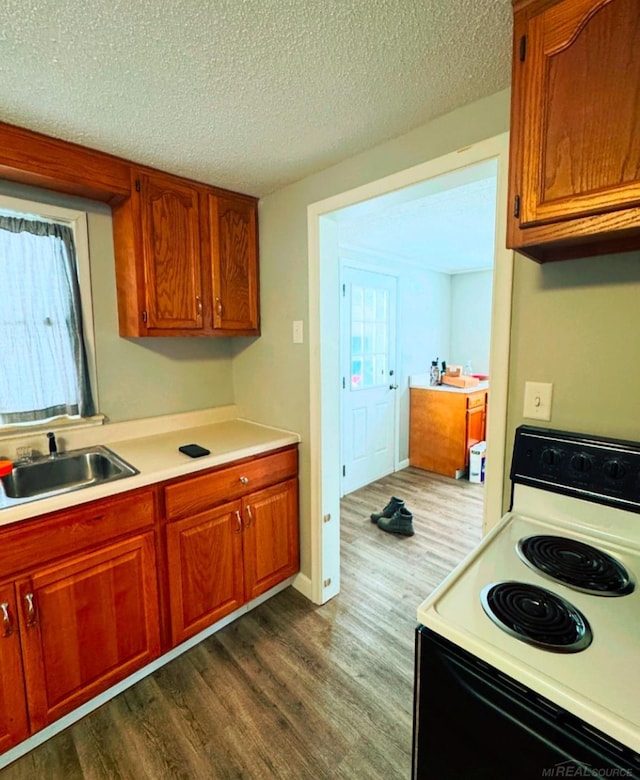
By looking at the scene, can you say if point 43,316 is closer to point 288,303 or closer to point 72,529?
point 72,529

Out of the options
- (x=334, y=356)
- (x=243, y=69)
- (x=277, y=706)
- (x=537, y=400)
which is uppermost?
(x=243, y=69)

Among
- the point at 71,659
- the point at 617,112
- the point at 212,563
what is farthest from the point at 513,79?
the point at 71,659

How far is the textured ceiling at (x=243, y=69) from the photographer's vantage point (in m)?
0.97

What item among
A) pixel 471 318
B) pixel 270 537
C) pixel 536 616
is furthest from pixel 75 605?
pixel 471 318

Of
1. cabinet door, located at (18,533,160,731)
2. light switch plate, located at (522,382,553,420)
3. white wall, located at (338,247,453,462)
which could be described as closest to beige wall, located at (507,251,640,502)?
light switch plate, located at (522,382,553,420)

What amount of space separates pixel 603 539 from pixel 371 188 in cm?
152

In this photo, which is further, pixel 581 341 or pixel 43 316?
pixel 43 316

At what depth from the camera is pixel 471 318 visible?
15.6 feet

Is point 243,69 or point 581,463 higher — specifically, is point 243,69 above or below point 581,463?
above

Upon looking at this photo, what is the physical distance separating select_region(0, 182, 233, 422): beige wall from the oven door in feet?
6.09

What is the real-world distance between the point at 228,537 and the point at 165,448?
54 cm

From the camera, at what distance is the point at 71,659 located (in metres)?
1.44

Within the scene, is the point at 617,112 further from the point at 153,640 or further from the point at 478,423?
the point at 478,423

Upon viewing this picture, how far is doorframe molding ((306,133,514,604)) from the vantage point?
1317 millimetres
